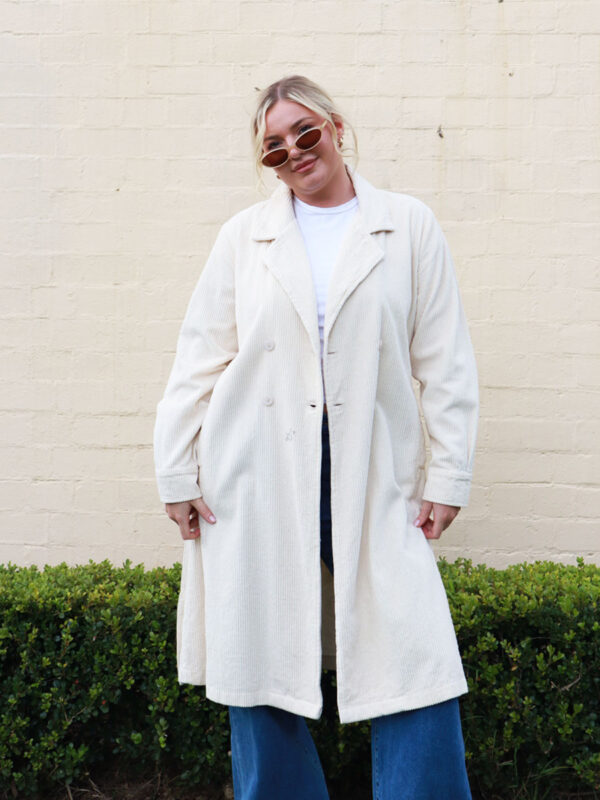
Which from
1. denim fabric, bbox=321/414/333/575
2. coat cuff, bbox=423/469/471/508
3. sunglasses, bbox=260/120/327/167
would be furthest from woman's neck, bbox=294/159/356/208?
coat cuff, bbox=423/469/471/508

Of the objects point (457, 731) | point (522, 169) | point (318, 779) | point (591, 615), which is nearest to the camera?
point (457, 731)

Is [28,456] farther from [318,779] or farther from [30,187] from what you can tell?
[318,779]

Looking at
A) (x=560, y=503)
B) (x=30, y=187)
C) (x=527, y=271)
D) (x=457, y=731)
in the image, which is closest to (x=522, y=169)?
(x=527, y=271)

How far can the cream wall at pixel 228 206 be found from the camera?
3865 millimetres

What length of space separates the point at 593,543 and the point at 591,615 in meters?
0.89

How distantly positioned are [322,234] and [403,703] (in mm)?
1274

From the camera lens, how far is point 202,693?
Result: 10.3ft

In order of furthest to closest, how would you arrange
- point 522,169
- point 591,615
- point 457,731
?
point 522,169
point 591,615
point 457,731

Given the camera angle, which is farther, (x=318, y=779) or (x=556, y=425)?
(x=556, y=425)

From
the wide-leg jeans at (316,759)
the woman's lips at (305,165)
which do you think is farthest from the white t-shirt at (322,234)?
the wide-leg jeans at (316,759)

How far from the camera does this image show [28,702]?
320 cm

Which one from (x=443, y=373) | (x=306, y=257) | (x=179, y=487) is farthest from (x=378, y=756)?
(x=306, y=257)

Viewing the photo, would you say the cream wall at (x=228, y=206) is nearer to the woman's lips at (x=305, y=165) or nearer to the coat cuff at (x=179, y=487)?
the woman's lips at (x=305, y=165)

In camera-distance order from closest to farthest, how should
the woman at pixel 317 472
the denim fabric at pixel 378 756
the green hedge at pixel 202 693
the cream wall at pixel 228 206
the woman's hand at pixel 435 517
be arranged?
the denim fabric at pixel 378 756 → the woman at pixel 317 472 → the woman's hand at pixel 435 517 → the green hedge at pixel 202 693 → the cream wall at pixel 228 206
